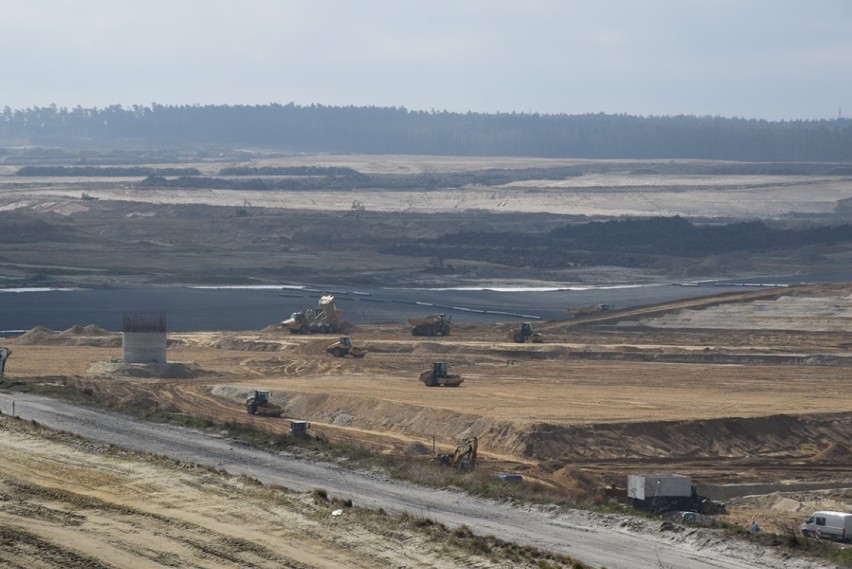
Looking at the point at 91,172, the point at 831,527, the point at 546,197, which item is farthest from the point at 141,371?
the point at 91,172

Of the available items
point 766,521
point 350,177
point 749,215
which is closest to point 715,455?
point 766,521

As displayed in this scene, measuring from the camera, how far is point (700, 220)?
424 feet

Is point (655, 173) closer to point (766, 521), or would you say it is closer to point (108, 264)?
point (108, 264)

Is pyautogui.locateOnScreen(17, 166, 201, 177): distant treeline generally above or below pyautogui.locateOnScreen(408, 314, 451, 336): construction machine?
above

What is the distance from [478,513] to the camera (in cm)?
1872

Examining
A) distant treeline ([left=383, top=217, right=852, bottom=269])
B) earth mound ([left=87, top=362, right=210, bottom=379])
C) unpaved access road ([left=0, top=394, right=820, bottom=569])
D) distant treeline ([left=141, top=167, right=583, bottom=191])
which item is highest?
unpaved access road ([left=0, top=394, right=820, bottom=569])

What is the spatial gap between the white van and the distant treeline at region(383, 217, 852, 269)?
66587 millimetres

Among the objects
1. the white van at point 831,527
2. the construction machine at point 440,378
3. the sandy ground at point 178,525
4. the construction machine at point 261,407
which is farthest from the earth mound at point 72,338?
the white van at point 831,527

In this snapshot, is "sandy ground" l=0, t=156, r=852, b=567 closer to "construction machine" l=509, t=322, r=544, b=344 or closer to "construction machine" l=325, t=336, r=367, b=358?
"construction machine" l=325, t=336, r=367, b=358

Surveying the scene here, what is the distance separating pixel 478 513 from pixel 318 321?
124 ft

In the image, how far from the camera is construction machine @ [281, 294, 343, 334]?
183 ft

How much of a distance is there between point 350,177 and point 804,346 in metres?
135

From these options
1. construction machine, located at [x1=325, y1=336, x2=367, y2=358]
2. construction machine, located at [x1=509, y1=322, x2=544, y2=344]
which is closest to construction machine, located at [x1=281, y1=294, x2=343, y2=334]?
construction machine, located at [x1=325, y1=336, x2=367, y2=358]

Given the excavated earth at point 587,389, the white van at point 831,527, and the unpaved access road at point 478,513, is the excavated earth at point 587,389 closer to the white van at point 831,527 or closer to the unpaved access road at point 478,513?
the white van at point 831,527
